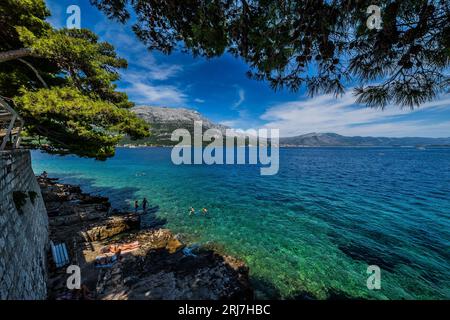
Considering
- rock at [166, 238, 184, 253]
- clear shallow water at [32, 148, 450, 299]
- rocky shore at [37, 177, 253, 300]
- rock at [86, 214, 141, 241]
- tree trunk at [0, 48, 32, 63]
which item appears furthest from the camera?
rock at [86, 214, 141, 241]

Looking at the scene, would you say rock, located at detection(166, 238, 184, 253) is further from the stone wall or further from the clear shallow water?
the stone wall

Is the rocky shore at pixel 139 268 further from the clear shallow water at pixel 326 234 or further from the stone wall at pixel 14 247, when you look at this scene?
the stone wall at pixel 14 247

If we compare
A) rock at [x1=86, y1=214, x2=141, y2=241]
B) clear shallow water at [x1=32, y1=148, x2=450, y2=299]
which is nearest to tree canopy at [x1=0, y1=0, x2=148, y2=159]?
rock at [x1=86, y1=214, x2=141, y2=241]

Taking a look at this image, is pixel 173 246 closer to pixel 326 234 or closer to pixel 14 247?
pixel 14 247

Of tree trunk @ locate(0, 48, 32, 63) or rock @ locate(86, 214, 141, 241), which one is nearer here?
tree trunk @ locate(0, 48, 32, 63)

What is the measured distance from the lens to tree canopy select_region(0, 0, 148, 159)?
5617 millimetres

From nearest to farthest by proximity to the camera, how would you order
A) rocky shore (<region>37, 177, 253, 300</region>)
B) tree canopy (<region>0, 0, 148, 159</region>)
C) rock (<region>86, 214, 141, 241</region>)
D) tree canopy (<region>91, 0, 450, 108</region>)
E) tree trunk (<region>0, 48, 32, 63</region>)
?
tree canopy (<region>91, 0, 450, 108</region>)
tree trunk (<region>0, 48, 32, 63</region>)
tree canopy (<region>0, 0, 148, 159</region>)
rocky shore (<region>37, 177, 253, 300</region>)
rock (<region>86, 214, 141, 241</region>)

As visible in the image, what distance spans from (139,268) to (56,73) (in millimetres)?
10973

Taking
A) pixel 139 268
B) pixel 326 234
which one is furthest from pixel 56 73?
pixel 326 234

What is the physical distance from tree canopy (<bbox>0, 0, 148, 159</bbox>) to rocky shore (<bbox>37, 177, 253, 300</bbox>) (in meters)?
6.96

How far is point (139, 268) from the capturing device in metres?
8.80

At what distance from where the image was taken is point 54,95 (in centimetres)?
668

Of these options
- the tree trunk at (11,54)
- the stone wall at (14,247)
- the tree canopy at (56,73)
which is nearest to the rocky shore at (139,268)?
the stone wall at (14,247)
